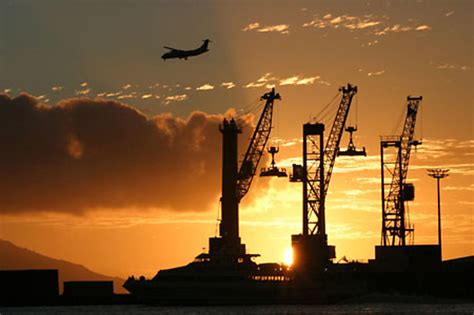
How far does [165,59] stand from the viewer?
199375 millimetres

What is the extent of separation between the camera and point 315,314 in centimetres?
19975

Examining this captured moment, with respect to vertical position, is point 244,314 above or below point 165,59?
below

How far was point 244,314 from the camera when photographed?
7869 inches

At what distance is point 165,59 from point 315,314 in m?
45.2

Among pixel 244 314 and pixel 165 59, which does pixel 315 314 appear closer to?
pixel 244 314

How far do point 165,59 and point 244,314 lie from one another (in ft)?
134

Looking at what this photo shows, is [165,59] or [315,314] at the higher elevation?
[165,59]

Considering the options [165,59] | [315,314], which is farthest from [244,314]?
[165,59]

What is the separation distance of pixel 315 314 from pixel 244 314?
35.6 feet
